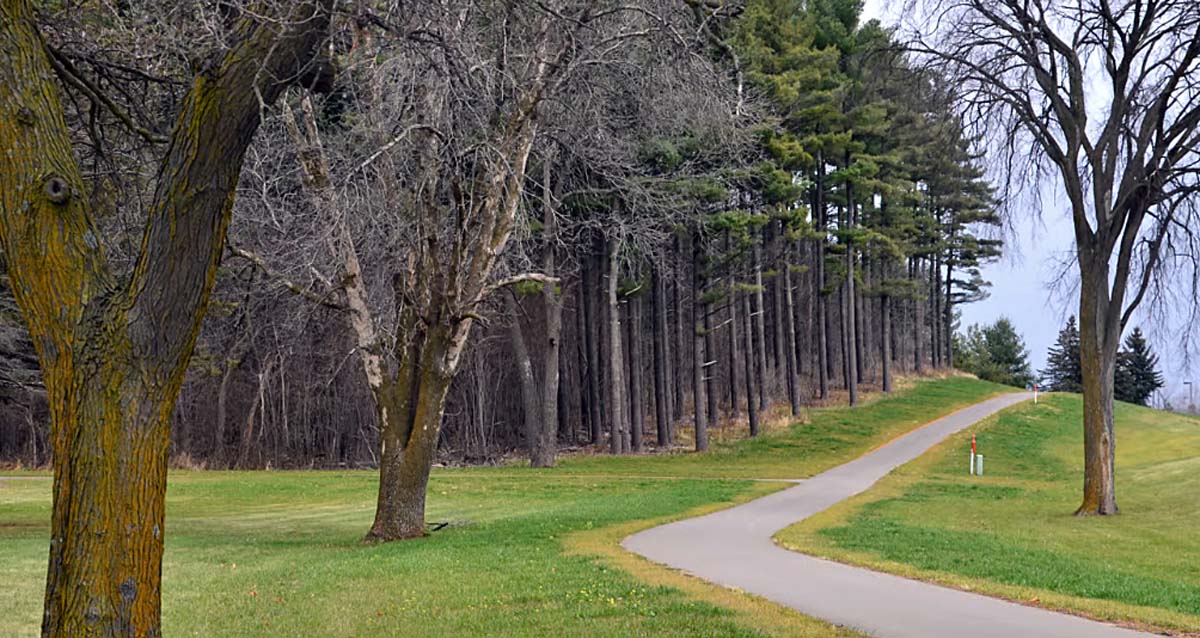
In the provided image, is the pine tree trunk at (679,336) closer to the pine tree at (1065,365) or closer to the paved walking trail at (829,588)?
the paved walking trail at (829,588)

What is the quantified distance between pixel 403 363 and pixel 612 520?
509 centimetres

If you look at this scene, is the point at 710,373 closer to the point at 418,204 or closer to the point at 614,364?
the point at 614,364

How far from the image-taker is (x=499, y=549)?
14492 mm

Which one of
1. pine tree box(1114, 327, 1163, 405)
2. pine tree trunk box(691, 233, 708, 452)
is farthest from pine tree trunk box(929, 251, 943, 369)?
pine tree trunk box(691, 233, 708, 452)

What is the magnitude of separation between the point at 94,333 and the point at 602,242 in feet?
113

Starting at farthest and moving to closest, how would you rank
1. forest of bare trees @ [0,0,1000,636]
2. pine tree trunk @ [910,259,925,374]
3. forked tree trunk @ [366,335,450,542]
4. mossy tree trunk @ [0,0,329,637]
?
pine tree trunk @ [910,259,925,374] < forked tree trunk @ [366,335,450,542] < forest of bare trees @ [0,0,1000,636] < mossy tree trunk @ [0,0,329,637]

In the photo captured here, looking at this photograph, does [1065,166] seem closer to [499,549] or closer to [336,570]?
[499,549]

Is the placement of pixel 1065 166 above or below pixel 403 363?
above

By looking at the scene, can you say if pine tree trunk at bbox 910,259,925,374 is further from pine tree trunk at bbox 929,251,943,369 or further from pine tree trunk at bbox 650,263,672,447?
pine tree trunk at bbox 650,263,672,447

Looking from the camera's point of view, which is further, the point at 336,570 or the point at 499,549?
the point at 499,549

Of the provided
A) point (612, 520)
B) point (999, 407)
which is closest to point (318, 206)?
point (612, 520)

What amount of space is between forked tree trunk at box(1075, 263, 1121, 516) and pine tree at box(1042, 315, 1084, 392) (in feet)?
211

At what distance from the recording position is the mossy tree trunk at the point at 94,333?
5117 millimetres

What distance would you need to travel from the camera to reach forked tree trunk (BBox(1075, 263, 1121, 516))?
1973 cm
